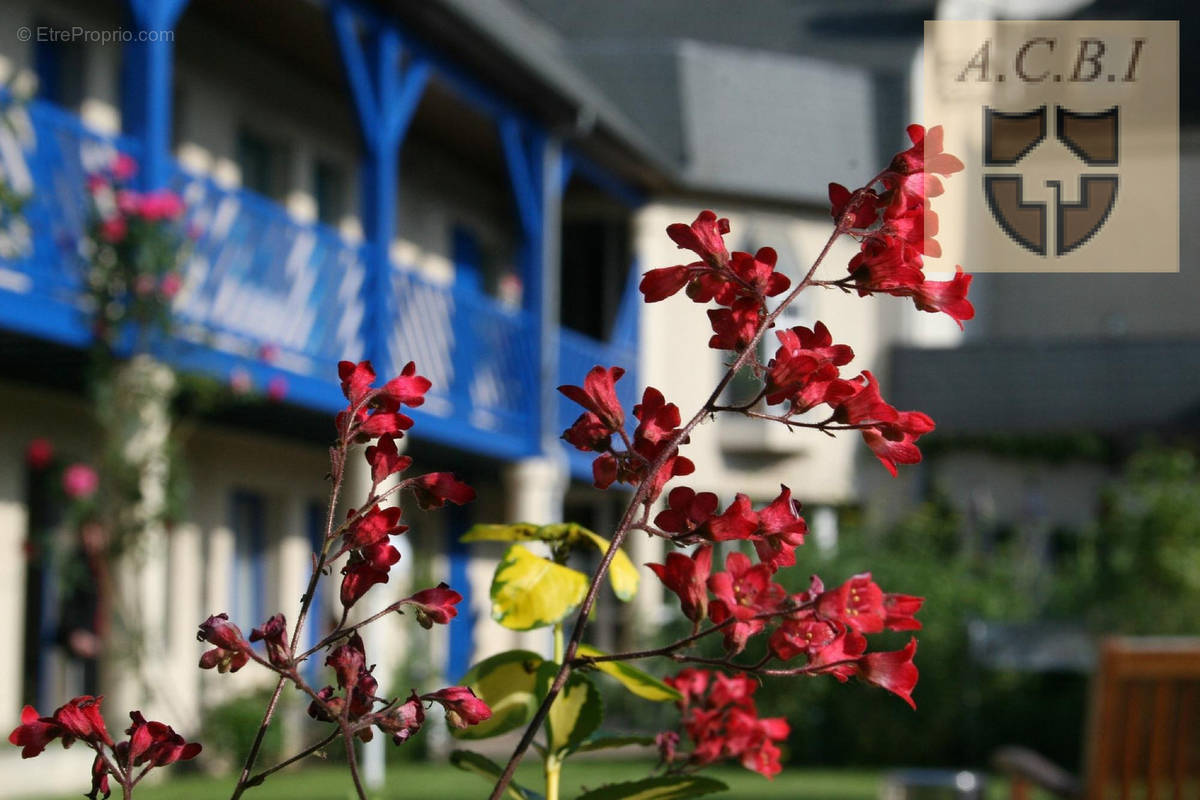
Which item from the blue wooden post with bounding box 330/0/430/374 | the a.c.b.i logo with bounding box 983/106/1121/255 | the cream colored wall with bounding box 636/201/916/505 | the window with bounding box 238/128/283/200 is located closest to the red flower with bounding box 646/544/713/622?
the a.c.b.i logo with bounding box 983/106/1121/255

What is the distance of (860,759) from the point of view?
42.7ft

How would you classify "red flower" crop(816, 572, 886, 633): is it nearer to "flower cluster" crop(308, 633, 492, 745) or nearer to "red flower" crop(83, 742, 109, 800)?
"flower cluster" crop(308, 633, 492, 745)

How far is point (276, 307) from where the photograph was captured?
33.7 ft

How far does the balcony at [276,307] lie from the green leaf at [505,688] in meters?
6.15

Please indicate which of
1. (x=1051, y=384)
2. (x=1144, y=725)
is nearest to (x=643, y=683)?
(x=1144, y=725)

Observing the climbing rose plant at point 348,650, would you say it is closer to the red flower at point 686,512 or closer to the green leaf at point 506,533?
the red flower at point 686,512

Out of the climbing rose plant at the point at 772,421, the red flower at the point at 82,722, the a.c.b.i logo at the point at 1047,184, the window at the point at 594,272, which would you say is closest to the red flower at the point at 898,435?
the climbing rose plant at the point at 772,421

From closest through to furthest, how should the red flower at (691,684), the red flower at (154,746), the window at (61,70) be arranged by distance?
the red flower at (154,746) → the red flower at (691,684) → the window at (61,70)

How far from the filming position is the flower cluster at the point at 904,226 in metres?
1.03

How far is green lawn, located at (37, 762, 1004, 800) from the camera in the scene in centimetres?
893

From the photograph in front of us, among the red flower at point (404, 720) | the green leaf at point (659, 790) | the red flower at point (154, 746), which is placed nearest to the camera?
the red flower at point (404, 720)

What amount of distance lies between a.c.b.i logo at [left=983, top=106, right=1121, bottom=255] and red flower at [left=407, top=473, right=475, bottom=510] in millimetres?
1387

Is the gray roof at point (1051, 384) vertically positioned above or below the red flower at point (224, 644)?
above

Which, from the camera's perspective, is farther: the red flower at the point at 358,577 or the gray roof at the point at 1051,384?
the gray roof at the point at 1051,384
